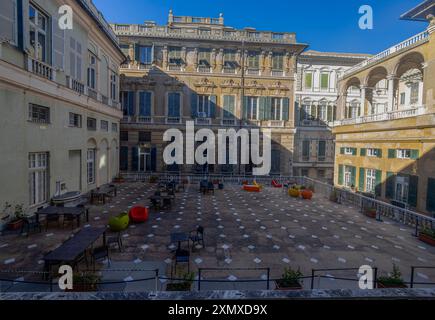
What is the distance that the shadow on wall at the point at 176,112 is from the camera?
1067 inches

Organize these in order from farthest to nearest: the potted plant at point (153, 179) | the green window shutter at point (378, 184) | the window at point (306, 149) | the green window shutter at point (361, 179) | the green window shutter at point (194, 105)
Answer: the window at point (306, 149) < the green window shutter at point (194, 105) < the potted plant at point (153, 179) < the green window shutter at point (361, 179) < the green window shutter at point (378, 184)

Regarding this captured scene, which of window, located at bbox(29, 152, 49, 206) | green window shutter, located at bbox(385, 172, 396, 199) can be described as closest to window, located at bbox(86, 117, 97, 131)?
window, located at bbox(29, 152, 49, 206)

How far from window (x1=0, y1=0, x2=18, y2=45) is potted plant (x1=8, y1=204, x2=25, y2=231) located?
279 inches

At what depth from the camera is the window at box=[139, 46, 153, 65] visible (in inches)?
1062

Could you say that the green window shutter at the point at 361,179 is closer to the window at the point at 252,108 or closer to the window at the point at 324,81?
the window at the point at 252,108

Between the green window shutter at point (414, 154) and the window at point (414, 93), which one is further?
the window at point (414, 93)

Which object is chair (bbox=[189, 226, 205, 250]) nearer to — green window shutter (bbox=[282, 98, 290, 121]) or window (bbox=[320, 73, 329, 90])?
green window shutter (bbox=[282, 98, 290, 121])

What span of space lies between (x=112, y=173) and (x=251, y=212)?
1485cm

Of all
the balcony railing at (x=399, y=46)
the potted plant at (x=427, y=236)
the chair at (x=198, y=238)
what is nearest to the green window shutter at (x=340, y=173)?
the balcony railing at (x=399, y=46)

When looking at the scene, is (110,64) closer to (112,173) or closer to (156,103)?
(156,103)

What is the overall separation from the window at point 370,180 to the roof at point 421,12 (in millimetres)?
11130

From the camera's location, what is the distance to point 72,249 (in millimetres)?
6820

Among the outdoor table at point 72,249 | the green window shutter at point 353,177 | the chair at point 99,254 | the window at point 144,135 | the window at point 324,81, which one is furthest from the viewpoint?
the window at point 324,81
